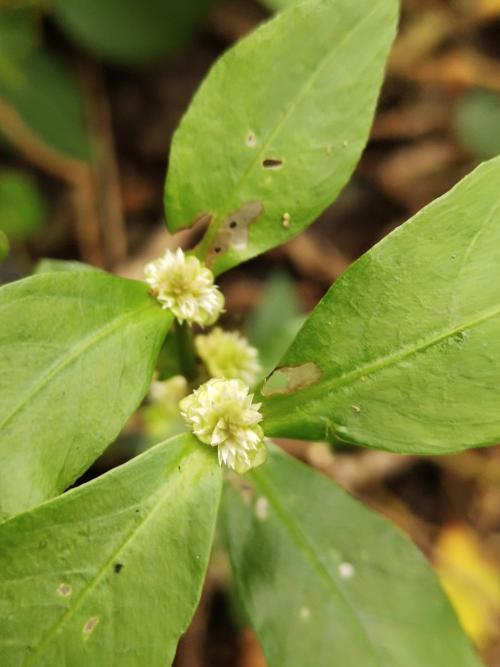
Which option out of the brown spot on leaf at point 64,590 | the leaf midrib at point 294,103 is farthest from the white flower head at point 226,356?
the brown spot on leaf at point 64,590

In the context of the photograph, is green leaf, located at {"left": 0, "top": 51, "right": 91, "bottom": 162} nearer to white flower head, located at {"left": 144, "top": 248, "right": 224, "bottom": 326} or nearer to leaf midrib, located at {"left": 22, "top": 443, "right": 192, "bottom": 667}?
white flower head, located at {"left": 144, "top": 248, "right": 224, "bottom": 326}

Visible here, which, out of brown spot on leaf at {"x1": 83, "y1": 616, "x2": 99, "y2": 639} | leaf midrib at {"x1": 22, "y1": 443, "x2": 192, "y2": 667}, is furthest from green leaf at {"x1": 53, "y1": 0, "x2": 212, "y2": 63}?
brown spot on leaf at {"x1": 83, "y1": 616, "x2": 99, "y2": 639}

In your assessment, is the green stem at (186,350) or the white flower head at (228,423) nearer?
the white flower head at (228,423)

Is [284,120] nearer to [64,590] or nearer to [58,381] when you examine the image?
[58,381]

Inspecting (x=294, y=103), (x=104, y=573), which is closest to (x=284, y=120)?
(x=294, y=103)

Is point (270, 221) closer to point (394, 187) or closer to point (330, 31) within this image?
point (330, 31)

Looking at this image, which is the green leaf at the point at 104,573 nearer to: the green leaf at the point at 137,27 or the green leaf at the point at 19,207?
the green leaf at the point at 19,207
